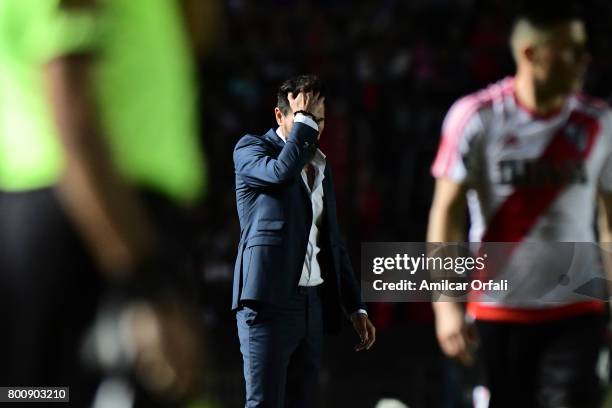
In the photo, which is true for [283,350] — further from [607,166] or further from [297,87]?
[607,166]

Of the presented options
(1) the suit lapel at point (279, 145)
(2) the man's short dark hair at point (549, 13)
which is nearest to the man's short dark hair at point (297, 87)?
(1) the suit lapel at point (279, 145)

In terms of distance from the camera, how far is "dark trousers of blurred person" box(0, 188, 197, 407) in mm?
1817

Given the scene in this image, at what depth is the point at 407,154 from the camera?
7699mm

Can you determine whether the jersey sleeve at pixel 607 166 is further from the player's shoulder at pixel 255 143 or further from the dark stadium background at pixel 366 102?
the dark stadium background at pixel 366 102

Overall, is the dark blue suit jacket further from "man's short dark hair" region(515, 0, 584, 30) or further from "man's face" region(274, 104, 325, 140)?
"man's short dark hair" region(515, 0, 584, 30)

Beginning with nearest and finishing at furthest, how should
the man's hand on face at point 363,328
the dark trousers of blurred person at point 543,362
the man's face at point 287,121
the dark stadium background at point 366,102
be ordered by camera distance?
the dark trousers of blurred person at point 543,362
the man's face at point 287,121
the man's hand on face at point 363,328
the dark stadium background at point 366,102

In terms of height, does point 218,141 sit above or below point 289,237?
above

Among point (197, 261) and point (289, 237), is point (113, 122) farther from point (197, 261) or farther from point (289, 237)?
point (197, 261)

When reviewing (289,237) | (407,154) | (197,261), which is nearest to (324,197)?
(289,237)

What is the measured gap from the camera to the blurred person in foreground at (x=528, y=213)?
11.4 ft

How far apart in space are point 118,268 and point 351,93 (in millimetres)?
6204

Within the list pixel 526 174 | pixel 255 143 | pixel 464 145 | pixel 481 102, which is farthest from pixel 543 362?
pixel 255 143

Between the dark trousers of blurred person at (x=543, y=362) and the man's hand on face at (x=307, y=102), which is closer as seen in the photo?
the dark trousers of blurred person at (x=543, y=362)

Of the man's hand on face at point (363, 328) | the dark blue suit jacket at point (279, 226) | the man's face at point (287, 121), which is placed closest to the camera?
the dark blue suit jacket at point (279, 226)
